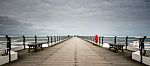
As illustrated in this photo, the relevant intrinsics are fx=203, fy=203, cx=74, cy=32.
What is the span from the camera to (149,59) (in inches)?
314

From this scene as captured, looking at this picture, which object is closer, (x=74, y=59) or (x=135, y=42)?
(x=74, y=59)

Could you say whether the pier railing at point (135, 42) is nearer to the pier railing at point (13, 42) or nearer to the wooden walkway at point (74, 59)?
the wooden walkway at point (74, 59)

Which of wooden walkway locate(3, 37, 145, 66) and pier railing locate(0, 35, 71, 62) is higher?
pier railing locate(0, 35, 71, 62)

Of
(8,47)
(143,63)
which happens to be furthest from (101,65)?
(8,47)

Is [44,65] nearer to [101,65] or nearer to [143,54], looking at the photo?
[101,65]

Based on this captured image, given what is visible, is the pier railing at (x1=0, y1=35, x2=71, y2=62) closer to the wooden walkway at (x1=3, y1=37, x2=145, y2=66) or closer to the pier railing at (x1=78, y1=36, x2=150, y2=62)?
the wooden walkway at (x1=3, y1=37, x2=145, y2=66)

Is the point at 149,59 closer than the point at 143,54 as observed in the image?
Yes

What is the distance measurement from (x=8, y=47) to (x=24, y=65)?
5.46 feet

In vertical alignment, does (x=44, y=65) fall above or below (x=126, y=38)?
below

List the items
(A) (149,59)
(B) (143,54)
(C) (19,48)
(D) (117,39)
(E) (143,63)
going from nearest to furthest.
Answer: (A) (149,59) → (E) (143,63) → (B) (143,54) → (C) (19,48) → (D) (117,39)

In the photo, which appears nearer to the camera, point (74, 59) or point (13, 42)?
point (74, 59)

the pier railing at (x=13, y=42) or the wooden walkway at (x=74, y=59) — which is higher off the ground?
the pier railing at (x=13, y=42)

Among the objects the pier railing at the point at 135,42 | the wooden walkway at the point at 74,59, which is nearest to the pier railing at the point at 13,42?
the wooden walkway at the point at 74,59

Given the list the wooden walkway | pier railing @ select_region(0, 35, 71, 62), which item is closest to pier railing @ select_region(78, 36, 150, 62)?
the wooden walkway
